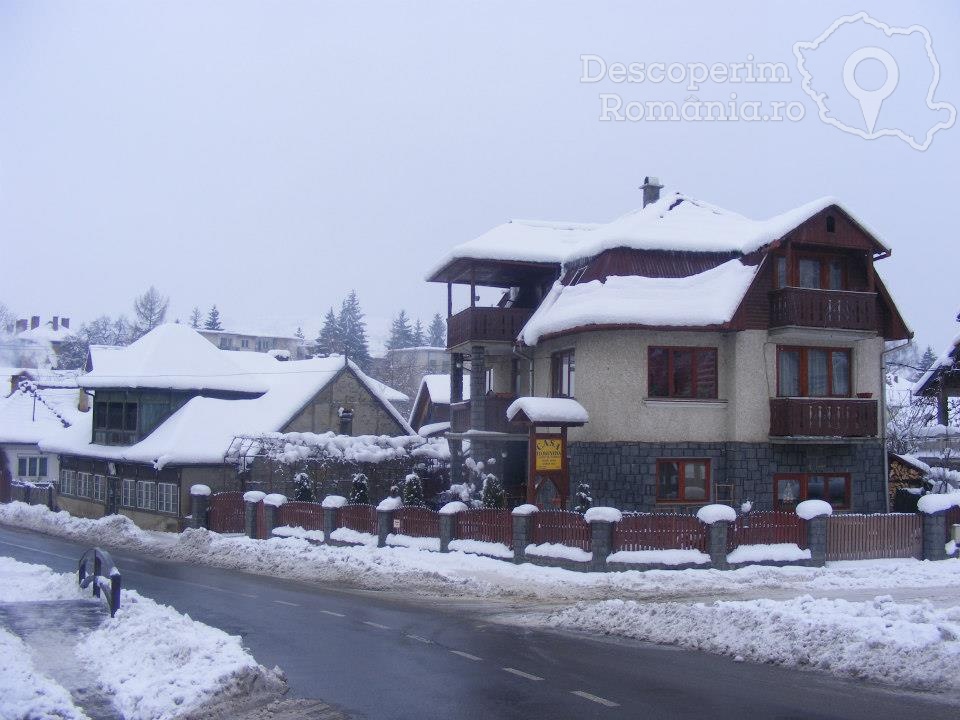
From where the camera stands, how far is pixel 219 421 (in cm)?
3741

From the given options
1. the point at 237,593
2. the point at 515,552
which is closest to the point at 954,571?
the point at 515,552

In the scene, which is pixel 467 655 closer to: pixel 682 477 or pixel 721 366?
pixel 682 477

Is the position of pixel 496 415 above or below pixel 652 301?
below

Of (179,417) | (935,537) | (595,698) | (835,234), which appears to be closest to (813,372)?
(835,234)

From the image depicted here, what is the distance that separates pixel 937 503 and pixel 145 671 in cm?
1913

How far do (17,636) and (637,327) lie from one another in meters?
16.8

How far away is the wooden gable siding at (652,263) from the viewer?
27312 millimetres

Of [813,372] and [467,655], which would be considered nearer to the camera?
[467,655]

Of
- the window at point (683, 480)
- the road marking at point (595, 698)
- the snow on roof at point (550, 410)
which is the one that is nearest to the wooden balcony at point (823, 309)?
the window at point (683, 480)

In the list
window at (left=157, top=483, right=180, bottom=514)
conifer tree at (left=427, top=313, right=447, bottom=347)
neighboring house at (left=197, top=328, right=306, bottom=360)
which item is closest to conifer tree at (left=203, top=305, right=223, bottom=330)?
neighboring house at (left=197, top=328, right=306, bottom=360)

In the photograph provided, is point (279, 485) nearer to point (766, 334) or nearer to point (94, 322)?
point (766, 334)

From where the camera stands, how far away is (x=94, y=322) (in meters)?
132

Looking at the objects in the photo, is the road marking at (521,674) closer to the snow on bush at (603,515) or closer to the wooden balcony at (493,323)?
the snow on bush at (603,515)

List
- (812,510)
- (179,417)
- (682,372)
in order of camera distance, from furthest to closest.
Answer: (179,417) < (682,372) < (812,510)
